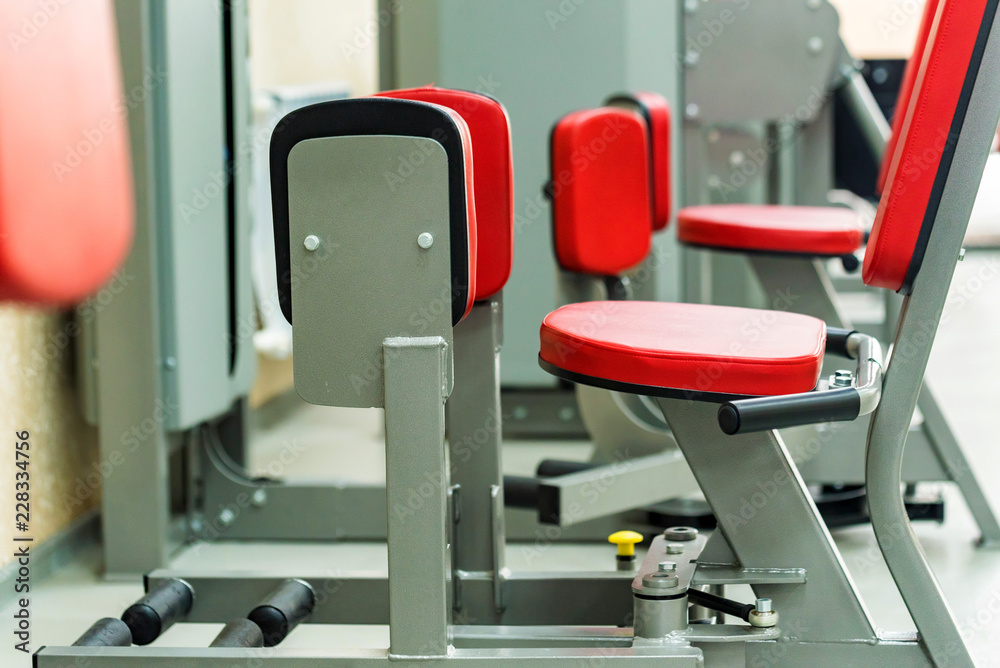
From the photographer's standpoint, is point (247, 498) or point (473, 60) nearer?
point (247, 498)

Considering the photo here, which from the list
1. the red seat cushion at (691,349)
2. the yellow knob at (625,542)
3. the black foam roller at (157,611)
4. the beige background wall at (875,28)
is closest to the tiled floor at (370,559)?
the black foam roller at (157,611)

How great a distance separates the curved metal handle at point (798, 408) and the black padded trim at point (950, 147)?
0.15 metres

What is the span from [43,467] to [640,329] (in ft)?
4.74

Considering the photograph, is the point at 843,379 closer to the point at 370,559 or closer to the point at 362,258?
the point at 362,258


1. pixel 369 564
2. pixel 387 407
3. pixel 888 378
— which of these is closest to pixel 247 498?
pixel 369 564

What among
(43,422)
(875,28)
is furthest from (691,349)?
(875,28)

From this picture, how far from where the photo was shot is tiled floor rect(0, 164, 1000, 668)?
1.86 m

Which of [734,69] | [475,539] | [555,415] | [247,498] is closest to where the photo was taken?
[475,539]

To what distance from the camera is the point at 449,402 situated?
5.55 feet

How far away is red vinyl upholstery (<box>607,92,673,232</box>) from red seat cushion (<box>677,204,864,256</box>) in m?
0.08

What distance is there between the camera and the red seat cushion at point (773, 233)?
2121mm

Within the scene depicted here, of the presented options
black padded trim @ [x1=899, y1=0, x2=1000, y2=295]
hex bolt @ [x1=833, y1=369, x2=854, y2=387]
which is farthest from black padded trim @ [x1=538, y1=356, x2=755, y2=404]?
black padded trim @ [x1=899, y1=0, x2=1000, y2=295]

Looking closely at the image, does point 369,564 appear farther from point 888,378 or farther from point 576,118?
point 888,378

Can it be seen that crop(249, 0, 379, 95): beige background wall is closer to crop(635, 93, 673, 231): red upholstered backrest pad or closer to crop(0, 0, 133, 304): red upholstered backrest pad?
crop(635, 93, 673, 231): red upholstered backrest pad
